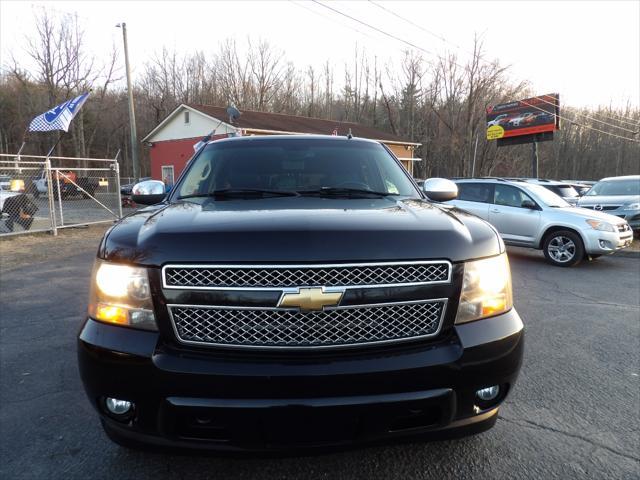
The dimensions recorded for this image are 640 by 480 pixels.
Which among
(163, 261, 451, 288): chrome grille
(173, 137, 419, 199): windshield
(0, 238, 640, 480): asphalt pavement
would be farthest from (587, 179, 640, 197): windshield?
(163, 261, 451, 288): chrome grille

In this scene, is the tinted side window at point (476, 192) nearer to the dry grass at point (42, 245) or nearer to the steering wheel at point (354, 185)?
the steering wheel at point (354, 185)

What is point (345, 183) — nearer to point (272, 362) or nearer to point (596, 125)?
point (272, 362)

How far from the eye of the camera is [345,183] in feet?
10.2

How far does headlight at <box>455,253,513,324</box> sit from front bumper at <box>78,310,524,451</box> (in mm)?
128

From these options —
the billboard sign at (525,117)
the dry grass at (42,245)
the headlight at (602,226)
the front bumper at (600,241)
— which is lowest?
the dry grass at (42,245)

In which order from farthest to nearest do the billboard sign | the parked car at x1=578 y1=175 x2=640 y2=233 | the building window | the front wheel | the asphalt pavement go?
the building window → the billboard sign → the parked car at x1=578 y1=175 x2=640 y2=233 → the front wheel → the asphalt pavement

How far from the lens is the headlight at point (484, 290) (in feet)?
6.21

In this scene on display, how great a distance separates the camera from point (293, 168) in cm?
321

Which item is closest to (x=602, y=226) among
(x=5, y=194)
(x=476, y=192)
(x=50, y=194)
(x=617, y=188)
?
(x=476, y=192)

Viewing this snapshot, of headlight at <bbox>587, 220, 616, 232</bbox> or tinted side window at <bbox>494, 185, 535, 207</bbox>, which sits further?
tinted side window at <bbox>494, 185, 535, 207</bbox>

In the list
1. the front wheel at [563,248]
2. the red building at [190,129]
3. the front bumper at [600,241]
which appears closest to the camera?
the front bumper at [600,241]

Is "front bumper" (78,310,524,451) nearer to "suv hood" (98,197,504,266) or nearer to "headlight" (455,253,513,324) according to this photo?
"headlight" (455,253,513,324)

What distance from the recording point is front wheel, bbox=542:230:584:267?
8062 millimetres

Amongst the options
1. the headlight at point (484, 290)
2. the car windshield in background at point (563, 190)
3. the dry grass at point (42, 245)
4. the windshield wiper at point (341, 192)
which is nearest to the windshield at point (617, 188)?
the car windshield in background at point (563, 190)
